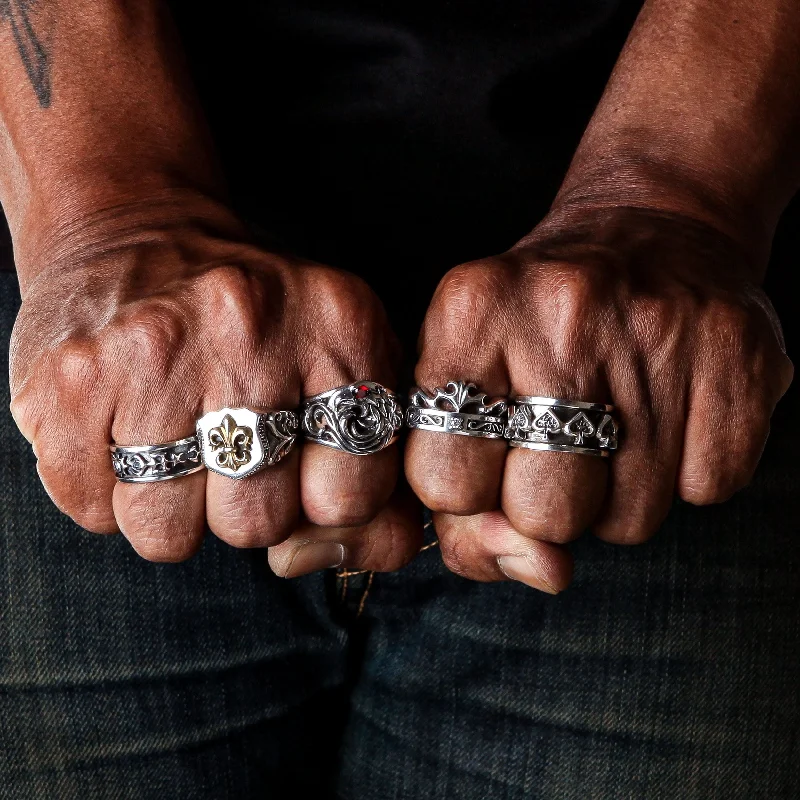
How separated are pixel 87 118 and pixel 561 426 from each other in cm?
51

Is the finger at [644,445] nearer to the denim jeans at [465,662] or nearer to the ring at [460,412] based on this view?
the ring at [460,412]

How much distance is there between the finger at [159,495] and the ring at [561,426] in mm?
247

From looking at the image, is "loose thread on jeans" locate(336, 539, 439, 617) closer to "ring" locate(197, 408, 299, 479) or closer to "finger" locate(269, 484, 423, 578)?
"finger" locate(269, 484, 423, 578)

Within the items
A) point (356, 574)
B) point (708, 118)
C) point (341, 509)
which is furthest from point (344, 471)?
point (708, 118)

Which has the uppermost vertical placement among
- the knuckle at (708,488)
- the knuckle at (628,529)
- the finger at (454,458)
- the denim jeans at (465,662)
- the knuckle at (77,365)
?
the knuckle at (77,365)

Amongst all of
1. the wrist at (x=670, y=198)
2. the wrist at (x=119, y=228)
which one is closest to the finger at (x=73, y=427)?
the wrist at (x=119, y=228)

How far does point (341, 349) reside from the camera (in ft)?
2.19

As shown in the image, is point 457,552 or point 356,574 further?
point 356,574

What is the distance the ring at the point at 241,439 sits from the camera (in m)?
Answer: 0.63

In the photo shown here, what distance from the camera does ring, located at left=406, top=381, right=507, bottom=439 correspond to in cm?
65

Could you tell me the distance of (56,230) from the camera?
0.75 metres

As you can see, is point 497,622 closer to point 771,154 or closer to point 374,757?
point 374,757

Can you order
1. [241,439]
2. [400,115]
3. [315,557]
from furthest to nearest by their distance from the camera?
[400,115] < [315,557] < [241,439]

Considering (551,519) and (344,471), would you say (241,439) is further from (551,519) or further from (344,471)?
(551,519)
